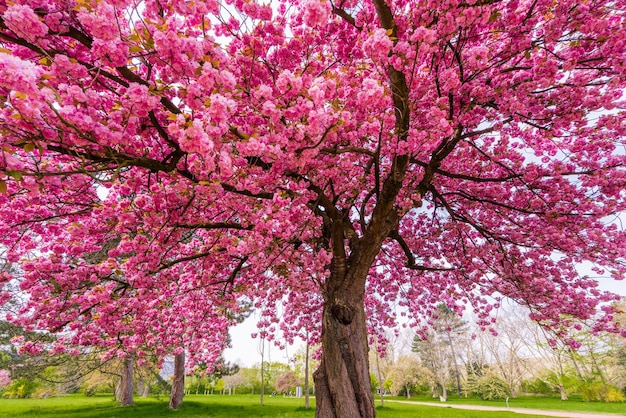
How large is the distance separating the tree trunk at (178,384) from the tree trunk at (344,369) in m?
12.2

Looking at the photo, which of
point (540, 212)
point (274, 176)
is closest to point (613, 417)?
point (540, 212)

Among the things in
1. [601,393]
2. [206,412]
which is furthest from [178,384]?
[601,393]

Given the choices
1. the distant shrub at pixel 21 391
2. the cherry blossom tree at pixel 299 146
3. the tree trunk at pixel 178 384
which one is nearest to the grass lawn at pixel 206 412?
the tree trunk at pixel 178 384

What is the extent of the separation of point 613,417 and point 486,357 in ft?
75.2

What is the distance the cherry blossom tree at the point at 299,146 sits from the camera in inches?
117

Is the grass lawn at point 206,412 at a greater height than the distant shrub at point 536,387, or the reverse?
the grass lawn at point 206,412

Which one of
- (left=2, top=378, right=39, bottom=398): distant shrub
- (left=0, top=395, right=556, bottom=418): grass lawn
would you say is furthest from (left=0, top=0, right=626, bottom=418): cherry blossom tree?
(left=2, top=378, right=39, bottom=398): distant shrub

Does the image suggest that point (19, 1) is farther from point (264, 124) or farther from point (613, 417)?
point (613, 417)

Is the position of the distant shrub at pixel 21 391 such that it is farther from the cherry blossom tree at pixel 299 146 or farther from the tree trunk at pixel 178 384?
the cherry blossom tree at pixel 299 146

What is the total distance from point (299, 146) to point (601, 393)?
1418 inches

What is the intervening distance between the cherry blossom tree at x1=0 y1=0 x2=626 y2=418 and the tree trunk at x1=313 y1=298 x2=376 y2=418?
36mm

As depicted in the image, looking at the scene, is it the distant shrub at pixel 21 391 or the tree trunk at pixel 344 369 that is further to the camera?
the distant shrub at pixel 21 391

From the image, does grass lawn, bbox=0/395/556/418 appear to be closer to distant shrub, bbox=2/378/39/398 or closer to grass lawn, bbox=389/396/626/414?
grass lawn, bbox=389/396/626/414

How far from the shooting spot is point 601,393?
81.5 feet
